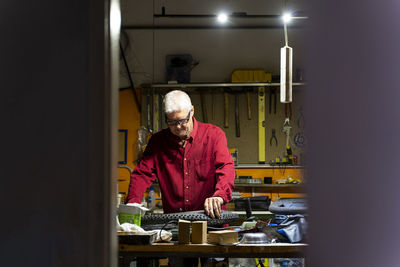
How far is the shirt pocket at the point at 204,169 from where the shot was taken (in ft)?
11.5

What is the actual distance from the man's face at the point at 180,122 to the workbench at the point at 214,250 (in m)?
1.20

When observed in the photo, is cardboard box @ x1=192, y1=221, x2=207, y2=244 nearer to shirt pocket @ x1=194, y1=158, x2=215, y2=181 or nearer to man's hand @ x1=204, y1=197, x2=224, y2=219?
man's hand @ x1=204, y1=197, x2=224, y2=219

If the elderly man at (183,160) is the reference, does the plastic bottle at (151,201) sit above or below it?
below

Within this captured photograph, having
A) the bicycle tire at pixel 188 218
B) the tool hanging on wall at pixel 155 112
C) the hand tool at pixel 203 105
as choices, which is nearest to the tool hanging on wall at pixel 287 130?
the hand tool at pixel 203 105

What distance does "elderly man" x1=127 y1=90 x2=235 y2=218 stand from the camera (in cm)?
341

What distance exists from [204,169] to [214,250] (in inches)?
47.7

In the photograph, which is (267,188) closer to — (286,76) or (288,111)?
(288,111)

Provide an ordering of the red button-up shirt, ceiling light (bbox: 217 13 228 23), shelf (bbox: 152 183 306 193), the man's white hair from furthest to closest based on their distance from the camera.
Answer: shelf (bbox: 152 183 306 193) < ceiling light (bbox: 217 13 228 23) < the red button-up shirt < the man's white hair

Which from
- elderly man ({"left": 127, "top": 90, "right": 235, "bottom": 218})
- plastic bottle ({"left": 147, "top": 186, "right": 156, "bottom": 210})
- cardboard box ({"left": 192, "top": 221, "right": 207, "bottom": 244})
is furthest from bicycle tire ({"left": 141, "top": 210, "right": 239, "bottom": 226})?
plastic bottle ({"left": 147, "top": 186, "right": 156, "bottom": 210})

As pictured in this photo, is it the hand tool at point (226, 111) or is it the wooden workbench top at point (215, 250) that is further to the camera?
the hand tool at point (226, 111)

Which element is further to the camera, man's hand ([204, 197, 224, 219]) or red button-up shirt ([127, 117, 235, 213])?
red button-up shirt ([127, 117, 235, 213])

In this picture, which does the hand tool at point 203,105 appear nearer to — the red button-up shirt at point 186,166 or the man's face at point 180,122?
the red button-up shirt at point 186,166

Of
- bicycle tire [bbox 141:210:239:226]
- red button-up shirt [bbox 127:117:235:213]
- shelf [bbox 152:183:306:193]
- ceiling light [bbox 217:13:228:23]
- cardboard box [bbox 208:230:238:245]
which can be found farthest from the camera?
shelf [bbox 152:183:306:193]
